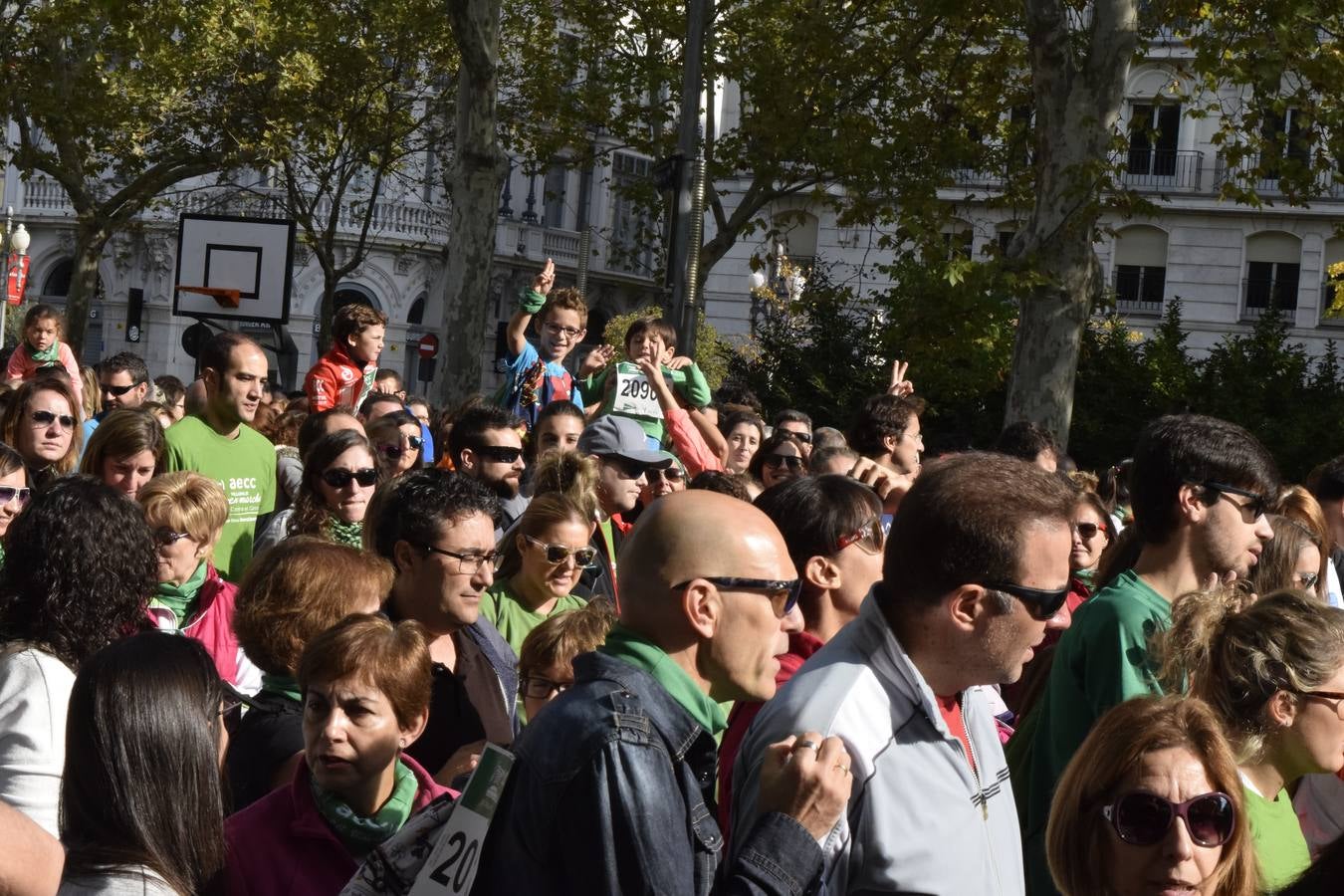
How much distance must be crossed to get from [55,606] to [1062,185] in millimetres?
10975

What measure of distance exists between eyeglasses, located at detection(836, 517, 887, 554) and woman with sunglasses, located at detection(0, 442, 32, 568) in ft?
8.98

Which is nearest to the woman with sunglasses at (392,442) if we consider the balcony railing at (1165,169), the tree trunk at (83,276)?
the tree trunk at (83,276)

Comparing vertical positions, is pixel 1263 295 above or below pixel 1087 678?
above

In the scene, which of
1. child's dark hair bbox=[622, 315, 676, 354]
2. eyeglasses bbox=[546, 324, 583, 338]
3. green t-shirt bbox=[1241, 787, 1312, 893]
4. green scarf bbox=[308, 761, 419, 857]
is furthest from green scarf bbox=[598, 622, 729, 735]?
eyeglasses bbox=[546, 324, 583, 338]

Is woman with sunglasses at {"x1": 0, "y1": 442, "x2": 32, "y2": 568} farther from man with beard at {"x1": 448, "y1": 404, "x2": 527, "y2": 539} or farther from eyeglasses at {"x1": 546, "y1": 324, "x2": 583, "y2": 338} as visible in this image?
eyeglasses at {"x1": 546, "y1": 324, "x2": 583, "y2": 338}

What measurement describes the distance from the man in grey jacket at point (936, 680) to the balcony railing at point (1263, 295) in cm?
4237

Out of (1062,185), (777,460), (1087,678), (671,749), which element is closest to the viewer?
(671,749)

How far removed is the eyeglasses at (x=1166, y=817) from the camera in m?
3.24

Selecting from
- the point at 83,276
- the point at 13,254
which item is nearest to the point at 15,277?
the point at 13,254

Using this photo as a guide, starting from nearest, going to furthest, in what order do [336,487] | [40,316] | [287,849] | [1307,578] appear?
[287,849] → [1307,578] → [336,487] → [40,316]

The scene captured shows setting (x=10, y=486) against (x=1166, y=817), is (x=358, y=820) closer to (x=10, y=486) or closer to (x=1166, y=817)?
(x=1166, y=817)

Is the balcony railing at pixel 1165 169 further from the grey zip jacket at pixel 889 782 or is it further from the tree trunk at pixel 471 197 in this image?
the grey zip jacket at pixel 889 782

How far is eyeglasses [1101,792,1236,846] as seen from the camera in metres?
3.24

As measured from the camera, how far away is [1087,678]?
423cm
